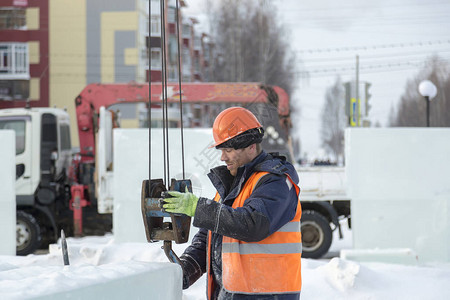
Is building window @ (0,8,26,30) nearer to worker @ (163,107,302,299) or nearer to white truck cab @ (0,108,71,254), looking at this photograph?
white truck cab @ (0,108,71,254)

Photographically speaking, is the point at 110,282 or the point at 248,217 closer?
the point at 110,282

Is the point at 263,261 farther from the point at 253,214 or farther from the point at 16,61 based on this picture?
the point at 16,61

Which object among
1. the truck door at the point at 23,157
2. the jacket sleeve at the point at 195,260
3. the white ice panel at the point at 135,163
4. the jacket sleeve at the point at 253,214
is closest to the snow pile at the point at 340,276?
the white ice panel at the point at 135,163

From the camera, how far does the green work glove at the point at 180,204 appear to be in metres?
3.04

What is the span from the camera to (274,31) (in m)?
41.2

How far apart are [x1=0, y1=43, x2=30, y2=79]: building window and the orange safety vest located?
3725 centimetres

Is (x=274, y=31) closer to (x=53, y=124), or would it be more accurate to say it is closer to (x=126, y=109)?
(x=126, y=109)

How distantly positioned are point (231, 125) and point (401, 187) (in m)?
5.87

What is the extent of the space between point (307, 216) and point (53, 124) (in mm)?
4443

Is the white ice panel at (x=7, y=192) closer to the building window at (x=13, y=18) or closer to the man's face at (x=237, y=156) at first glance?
the man's face at (x=237, y=156)

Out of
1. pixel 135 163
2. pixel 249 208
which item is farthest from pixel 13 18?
pixel 249 208

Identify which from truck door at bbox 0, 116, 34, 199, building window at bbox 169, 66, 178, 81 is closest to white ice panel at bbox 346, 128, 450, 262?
truck door at bbox 0, 116, 34, 199

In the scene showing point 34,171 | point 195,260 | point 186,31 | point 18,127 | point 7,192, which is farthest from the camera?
point 186,31

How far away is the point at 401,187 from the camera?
870 centimetres
